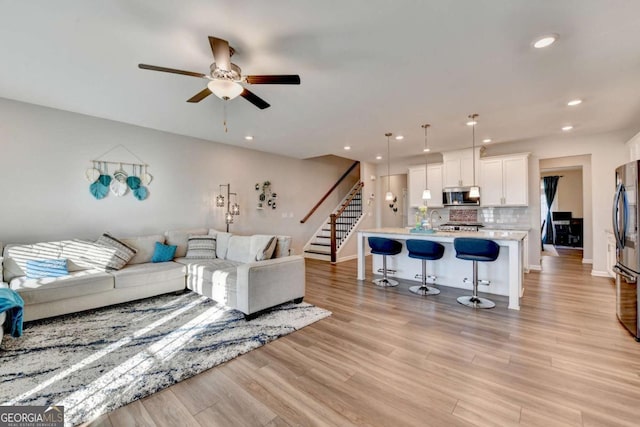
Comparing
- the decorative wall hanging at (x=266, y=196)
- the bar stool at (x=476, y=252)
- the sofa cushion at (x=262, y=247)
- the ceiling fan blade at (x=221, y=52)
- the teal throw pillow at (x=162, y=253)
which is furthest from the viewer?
the decorative wall hanging at (x=266, y=196)

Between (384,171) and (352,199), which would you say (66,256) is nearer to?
(352,199)

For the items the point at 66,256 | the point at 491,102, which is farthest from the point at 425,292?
the point at 66,256

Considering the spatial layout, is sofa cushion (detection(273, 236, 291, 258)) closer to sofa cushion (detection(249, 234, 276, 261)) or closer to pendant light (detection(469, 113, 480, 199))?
sofa cushion (detection(249, 234, 276, 261))

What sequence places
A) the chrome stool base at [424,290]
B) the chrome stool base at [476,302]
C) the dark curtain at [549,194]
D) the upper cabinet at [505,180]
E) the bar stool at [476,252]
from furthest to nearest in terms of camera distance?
the dark curtain at [549,194] → the upper cabinet at [505,180] → the chrome stool base at [424,290] → the chrome stool base at [476,302] → the bar stool at [476,252]

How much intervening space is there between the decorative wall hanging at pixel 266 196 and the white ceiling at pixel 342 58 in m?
2.32

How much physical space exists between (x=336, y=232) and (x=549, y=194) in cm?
786

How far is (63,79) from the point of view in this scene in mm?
3037

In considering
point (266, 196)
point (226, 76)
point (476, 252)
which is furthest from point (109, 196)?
point (476, 252)

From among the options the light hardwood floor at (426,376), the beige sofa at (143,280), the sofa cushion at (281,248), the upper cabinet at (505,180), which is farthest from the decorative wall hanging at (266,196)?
the upper cabinet at (505,180)

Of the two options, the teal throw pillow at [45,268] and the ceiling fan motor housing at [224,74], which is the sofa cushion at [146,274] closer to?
the teal throw pillow at [45,268]

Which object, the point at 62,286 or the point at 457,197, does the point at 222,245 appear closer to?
the point at 62,286

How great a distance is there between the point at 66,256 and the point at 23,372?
1939 mm

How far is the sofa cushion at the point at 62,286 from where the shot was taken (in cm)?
298

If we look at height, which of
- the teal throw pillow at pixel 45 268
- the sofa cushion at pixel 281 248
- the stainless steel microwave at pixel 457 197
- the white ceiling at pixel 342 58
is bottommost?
the teal throw pillow at pixel 45 268
